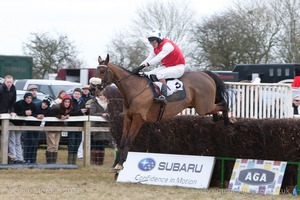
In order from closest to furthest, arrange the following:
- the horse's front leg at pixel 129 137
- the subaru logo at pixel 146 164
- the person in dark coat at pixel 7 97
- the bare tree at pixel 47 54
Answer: the horse's front leg at pixel 129 137 < the subaru logo at pixel 146 164 < the person in dark coat at pixel 7 97 < the bare tree at pixel 47 54

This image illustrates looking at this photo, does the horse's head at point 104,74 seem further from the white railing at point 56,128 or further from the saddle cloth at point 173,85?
the white railing at point 56,128

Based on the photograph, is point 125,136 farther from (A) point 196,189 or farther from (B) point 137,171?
(A) point 196,189

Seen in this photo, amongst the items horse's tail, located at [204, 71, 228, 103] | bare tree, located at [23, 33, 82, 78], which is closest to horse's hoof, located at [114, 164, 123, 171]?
horse's tail, located at [204, 71, 228, 103]

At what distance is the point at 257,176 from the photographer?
37.5 ft

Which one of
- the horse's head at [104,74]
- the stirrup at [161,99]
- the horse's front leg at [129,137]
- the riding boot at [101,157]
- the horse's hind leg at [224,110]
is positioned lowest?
the riding boot at [101,157]

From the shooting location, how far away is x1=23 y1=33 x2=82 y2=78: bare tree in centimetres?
4938

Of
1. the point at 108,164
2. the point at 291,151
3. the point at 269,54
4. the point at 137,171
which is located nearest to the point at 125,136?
the point at 137,171

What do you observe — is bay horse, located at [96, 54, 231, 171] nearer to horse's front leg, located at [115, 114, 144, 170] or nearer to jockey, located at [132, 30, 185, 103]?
horse's front leg, located at [115, 114, 144, 170]

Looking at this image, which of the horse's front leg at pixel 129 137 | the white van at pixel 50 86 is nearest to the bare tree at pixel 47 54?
the white van at pixel 50 86

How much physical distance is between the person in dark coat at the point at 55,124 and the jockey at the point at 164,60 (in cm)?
345

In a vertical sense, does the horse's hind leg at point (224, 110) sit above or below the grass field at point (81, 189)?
above

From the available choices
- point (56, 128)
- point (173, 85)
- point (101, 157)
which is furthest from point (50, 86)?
point (173, 85)

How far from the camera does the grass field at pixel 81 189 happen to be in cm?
1053

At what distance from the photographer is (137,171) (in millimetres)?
12500
